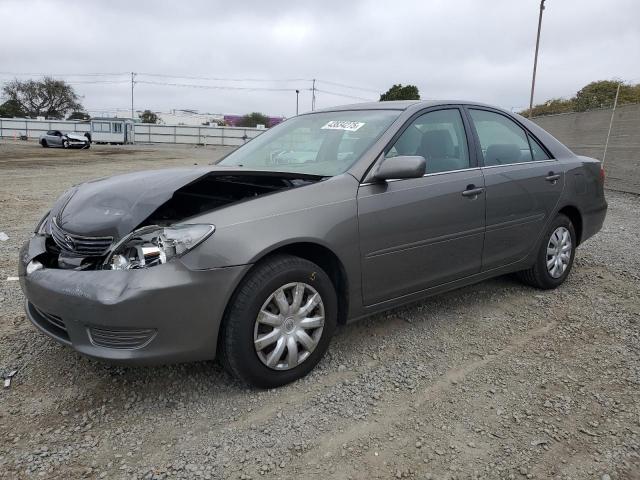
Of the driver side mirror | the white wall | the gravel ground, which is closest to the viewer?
the gravel ground

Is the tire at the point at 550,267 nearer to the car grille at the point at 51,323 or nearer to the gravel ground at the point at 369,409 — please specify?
the gravel ground at the point at 369,409

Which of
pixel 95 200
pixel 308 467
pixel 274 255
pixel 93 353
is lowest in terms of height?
pixel 308 467

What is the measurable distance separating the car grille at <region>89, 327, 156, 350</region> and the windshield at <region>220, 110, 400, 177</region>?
135 cm

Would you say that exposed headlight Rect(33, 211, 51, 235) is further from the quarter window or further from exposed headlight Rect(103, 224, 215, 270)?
the quarter window

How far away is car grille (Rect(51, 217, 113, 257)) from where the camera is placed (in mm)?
2609

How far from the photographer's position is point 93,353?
7.86 feet

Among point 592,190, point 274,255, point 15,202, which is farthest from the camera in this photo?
point 15,202

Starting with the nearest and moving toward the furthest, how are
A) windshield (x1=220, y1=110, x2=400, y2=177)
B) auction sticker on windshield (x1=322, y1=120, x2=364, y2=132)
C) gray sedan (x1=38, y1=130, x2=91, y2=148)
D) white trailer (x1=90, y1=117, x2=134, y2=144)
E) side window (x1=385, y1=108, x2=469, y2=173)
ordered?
windshield (x1=220, y1=110, x2=400, y2=177)
side window (x1=385, y1=108, x2=469, y2=173)
auction sticker on windshield (x1=322, y1=120, x2=364, y2=132)
gray sedan (x1=38, y1=130, x2=91, y2=148)
white trailer (x1=90, y1=117, x2=134, y2=144)

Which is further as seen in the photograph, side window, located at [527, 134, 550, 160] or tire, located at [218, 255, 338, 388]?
side window, located at [527, 134, 550, 160]

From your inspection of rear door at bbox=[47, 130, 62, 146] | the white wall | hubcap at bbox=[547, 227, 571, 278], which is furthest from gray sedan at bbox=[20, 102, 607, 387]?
the white wall

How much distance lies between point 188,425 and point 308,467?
25.8 inches

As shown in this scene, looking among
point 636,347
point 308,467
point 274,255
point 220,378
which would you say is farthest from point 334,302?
point 636,347

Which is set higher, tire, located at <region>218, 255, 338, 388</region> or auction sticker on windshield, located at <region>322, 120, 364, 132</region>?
auction sticker on windshield, located at <region>322, 120, 364, 132</region>

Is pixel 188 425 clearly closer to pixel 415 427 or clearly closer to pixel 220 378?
pixel 220 378
